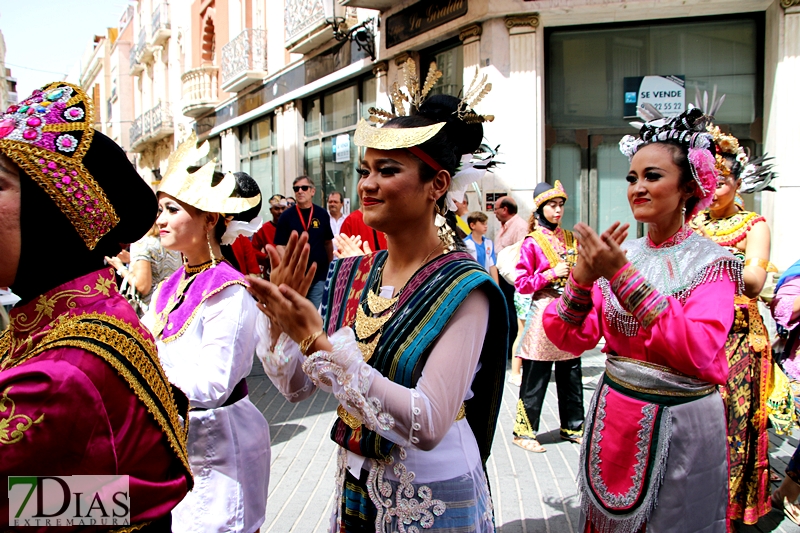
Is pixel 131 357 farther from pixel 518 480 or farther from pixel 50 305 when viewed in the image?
pixel 518 480

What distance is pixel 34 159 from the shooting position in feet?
4.46

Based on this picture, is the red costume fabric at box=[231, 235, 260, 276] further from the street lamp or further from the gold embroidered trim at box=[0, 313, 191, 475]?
the street lamp

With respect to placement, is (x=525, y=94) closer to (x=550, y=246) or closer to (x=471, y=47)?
(x=471, y=47)

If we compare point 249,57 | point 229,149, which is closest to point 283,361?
point 249,57

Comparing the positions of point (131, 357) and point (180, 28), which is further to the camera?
point (180, 28)

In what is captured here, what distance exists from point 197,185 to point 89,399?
170 centimetres

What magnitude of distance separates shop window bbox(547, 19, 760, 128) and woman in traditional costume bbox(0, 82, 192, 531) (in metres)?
→ 9.20

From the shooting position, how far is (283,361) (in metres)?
1.97

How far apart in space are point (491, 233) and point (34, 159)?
855 centimetres

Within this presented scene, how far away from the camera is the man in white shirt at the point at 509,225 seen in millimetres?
8172

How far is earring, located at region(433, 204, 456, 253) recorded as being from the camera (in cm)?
215

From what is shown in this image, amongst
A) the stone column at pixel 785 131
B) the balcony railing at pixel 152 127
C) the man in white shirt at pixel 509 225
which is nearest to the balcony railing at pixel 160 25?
the balcony railing at pixel 152 127

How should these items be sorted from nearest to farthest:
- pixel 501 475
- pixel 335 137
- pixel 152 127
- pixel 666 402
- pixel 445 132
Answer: pixel 445 132, pixel 666 402, pixel 501 475, pixel 335 137, pixel 152 127

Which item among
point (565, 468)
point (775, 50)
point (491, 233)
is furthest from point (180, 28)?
point (565, 468)
